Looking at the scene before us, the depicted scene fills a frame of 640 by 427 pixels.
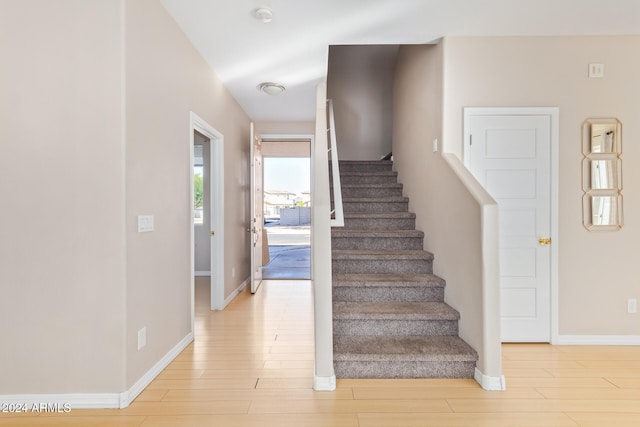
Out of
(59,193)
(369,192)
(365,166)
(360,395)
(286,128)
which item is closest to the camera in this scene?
(59,193)

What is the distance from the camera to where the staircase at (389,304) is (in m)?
2.35

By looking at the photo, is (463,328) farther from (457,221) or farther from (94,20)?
(94,20)

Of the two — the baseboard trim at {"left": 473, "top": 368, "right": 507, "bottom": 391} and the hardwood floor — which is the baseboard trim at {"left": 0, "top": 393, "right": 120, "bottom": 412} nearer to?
the hardwood floor

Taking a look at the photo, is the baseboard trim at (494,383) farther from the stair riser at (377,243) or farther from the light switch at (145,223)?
the light switch at (145,223)

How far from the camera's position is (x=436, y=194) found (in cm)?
308

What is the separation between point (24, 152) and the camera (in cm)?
201

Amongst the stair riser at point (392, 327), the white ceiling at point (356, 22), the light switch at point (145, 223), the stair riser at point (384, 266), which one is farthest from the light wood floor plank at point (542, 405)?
the white ceiling at point (356, 22)

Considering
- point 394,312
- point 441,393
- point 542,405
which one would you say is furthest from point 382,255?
point 542,405

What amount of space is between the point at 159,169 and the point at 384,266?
2032mm

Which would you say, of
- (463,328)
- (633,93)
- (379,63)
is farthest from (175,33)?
(633,93)

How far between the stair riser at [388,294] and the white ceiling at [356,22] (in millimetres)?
2127

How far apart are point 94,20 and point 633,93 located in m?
4.17

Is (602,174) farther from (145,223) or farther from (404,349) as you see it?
(145,223)

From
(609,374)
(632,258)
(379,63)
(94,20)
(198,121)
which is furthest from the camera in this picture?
(379,63)
